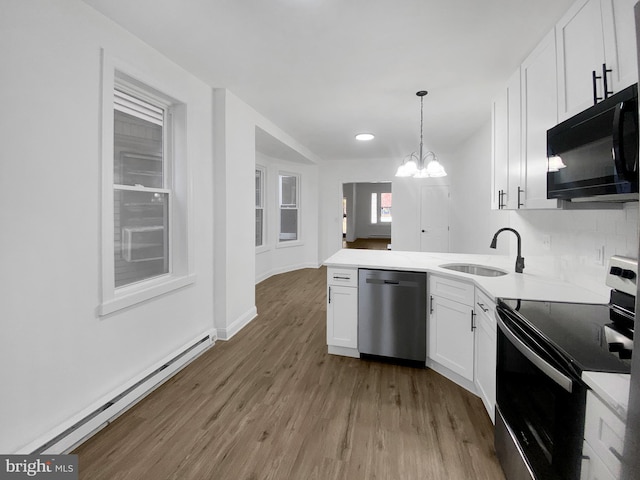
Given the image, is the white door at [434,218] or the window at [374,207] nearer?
the white door at [434,218]

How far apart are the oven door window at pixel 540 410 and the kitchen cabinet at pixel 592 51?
1174 mm

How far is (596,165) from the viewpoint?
1.31 m

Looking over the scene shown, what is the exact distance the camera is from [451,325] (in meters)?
2.40

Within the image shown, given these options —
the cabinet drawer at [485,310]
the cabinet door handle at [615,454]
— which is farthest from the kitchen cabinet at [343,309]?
the cabinet door handle at [615,454]

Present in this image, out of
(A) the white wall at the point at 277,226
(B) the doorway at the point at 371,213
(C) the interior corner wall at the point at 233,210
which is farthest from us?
(B) the doorway at the point at 371,213

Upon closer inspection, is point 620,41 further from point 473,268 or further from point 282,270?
point 282,270

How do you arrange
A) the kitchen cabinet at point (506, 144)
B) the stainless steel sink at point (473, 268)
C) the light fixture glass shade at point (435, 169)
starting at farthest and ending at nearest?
the light fixture glass shade at point (435, 169) → the stainless steel sink at point (473, 268) → the kitchen cabinet at point (506, 144)

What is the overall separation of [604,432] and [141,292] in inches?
100

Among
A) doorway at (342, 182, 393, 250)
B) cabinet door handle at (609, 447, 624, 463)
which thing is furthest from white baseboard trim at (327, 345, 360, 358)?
doorway at (342, 182, 393, 250)

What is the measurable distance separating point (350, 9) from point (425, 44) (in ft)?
2.33

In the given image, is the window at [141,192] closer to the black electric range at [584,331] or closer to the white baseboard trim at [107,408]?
the white baseboard trim at [107,408]

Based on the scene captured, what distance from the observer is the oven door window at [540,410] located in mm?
1027

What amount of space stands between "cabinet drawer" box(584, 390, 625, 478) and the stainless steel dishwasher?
64.1 inches

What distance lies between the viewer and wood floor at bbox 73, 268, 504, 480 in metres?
1.63
